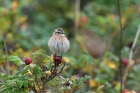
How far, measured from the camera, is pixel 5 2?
5.30 meters

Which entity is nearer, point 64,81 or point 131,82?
point 64,81

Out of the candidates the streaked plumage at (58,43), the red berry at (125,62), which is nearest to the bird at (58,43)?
the streaked plumage at (58,43)

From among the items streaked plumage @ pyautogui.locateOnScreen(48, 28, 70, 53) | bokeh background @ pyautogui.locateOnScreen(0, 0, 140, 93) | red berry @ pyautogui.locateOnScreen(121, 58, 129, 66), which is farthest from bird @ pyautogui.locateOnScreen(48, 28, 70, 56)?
red berry @ pyautogui.locateOnScreen(121, 58, 129, 66)

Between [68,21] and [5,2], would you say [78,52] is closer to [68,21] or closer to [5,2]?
[5,2]

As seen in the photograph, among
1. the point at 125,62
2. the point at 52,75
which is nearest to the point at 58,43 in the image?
the point at 52,75

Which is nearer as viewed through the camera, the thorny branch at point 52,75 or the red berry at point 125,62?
the thorny branch at point 52,75

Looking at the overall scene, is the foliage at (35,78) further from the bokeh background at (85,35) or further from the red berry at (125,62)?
the red berry at (125,62)

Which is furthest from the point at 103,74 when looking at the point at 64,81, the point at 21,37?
the point at 64,81

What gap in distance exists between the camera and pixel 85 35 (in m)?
5.34

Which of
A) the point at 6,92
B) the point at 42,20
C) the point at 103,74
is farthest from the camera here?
the point at 42,20

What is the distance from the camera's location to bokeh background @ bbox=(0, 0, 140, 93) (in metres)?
3.86

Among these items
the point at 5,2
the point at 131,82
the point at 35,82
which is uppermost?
the point at 5,2

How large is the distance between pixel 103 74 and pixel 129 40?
131 cm

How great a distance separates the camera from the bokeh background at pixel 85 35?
12.6 feet
